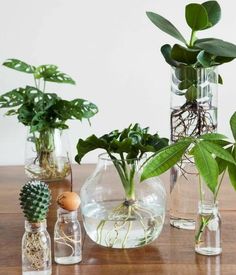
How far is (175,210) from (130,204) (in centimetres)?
18

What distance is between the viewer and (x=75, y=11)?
7.74ft

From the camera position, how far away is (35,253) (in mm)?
1244

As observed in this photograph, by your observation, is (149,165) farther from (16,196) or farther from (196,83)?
(16,196)

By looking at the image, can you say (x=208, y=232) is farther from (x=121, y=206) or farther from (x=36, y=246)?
(x=36, y=246)

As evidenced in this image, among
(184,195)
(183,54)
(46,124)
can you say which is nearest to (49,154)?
(46,124)

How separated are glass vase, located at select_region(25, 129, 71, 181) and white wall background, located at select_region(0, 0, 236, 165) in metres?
0.53

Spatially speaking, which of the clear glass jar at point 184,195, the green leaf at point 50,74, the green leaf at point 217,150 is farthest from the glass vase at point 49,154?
the green leaf at point 217,150

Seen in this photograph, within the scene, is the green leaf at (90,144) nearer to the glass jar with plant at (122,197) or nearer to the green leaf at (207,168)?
the glass jar with plant at (122,197)

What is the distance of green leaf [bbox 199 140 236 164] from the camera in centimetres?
124

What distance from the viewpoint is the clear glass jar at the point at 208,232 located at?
4.36ft

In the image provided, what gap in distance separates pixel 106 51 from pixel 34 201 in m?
1.27

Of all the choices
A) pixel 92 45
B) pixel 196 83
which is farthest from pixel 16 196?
pixel 92 45

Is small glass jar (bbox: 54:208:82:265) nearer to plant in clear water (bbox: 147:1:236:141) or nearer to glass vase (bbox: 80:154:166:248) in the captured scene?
glass vase (bbox: 80:154:166:248)

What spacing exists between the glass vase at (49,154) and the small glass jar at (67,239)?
600 millimetres
